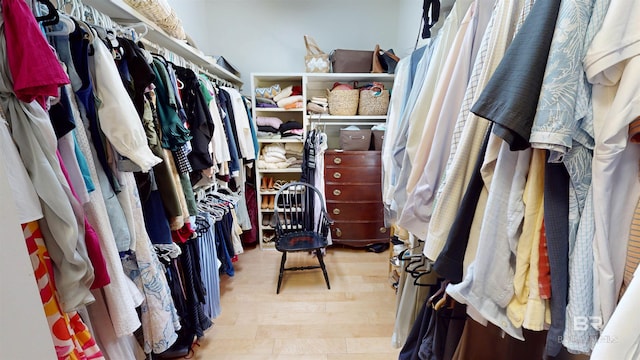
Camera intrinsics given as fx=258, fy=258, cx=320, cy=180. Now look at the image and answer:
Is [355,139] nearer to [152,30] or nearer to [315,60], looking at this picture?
[315,60]

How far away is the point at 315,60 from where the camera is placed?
96.7 inches

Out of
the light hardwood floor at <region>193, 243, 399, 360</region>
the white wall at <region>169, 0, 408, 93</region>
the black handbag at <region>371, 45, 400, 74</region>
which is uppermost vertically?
the white wall at <region>169, 0, 408, 93</region>

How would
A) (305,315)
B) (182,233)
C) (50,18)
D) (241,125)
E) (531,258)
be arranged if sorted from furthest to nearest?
1. (241,125)
2. (305,315)
3. (182,233)
4. (50,18)
5. (531,258)

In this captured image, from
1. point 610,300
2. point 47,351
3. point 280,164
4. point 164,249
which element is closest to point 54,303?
point 47,351

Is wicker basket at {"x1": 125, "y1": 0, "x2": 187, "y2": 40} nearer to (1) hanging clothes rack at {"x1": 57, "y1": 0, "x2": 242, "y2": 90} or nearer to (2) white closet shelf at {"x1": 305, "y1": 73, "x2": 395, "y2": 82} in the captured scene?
(1) hanging clothes rack at {"x1": 57, "y1": 0, "x2": 242, "y2": 90}

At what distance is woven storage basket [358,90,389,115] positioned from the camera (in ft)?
8.00

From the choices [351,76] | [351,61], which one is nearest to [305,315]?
[351,76]

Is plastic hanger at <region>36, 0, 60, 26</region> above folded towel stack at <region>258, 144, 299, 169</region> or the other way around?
above

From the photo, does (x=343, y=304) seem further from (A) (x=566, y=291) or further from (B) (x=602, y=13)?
(B) (x=602, y=13)

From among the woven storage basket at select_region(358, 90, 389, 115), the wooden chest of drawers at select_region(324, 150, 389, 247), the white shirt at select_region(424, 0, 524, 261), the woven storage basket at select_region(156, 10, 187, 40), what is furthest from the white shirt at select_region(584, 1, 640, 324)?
the woven storage basket at select_region(358, 90, 389, 115)

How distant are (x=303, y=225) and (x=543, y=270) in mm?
1984

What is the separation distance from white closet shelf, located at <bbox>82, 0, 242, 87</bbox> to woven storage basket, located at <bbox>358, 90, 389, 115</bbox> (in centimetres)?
129

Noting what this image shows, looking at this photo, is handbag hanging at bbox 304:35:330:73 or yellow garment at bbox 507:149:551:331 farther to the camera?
handbag hanging at bbox 304:35:330:73

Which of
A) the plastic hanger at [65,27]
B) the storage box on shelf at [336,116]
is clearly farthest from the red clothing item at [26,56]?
the storage box on shelf at [336,116]
